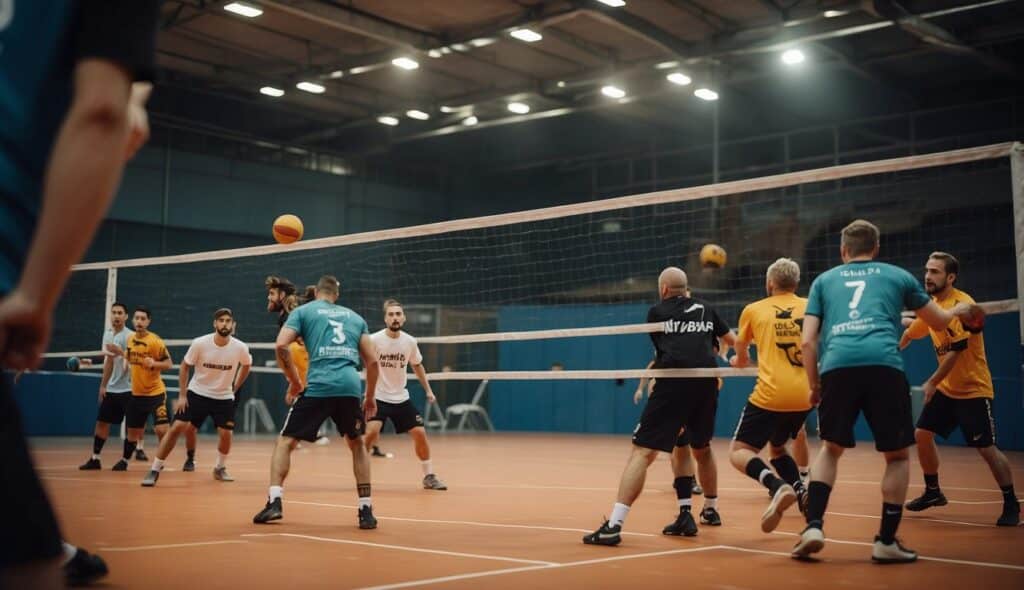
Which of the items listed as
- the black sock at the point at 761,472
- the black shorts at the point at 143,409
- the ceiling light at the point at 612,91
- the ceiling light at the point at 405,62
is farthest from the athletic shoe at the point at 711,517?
the ceiling light at the point at 612,91

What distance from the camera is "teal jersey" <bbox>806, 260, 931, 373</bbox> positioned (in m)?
5.93

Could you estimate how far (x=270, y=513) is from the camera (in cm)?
769

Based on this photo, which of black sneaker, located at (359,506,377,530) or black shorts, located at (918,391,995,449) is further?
black shorts, located at (918,391,995,449)

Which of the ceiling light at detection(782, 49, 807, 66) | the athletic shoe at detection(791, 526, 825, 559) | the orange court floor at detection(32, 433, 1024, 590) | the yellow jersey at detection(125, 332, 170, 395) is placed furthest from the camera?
the ceiling light at detection(782, 49, 807, 66)

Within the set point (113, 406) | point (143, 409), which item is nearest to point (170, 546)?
point (143, 409)

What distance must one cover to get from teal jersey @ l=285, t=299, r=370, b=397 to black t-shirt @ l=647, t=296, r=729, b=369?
2.32 metres

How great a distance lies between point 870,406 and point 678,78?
18.3m

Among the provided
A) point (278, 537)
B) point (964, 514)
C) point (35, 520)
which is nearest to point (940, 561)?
point (964, 514)

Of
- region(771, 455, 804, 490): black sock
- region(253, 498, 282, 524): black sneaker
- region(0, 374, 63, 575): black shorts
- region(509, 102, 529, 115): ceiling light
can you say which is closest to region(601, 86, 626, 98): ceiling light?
→ region(509, 102, 529, 115): ceiling light

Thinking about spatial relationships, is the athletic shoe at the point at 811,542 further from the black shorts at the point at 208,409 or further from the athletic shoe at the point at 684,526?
the black shorts at the point at 208,409

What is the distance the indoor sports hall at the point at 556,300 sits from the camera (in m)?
6.19

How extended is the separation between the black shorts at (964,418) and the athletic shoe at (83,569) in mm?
6231

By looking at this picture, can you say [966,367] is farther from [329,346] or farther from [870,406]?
Result: [329,346]

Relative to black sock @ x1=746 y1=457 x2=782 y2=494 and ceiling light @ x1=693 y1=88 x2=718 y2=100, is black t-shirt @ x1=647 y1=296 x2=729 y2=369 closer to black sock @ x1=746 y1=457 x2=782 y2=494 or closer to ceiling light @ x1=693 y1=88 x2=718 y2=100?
black sock @ x1=746 y1=457 x2=782 y2=494
